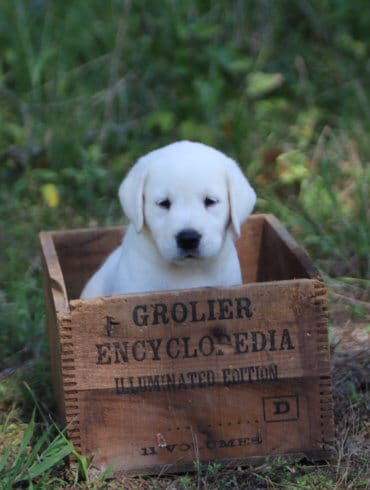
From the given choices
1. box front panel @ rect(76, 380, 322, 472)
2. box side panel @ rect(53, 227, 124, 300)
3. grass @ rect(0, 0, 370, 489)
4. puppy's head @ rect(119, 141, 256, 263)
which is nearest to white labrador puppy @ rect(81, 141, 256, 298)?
puppy's head @ rect(119, 141, 256, 263)

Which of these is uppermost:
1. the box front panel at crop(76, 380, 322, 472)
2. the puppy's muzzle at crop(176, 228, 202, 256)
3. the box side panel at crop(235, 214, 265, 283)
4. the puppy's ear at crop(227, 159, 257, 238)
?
the puppy's ear at crop(227, 159, 257, 238)

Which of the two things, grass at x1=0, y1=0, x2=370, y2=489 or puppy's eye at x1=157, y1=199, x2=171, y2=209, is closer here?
puppy's eye at x1=157, y1=199, x2=171, y2=209

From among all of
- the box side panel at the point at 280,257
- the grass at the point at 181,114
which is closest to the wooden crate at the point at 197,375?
the box side panel at the point at 280,257

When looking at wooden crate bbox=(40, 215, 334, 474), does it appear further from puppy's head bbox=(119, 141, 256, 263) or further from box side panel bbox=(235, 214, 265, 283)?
box side panel bbox=(235, 214, 265, 283)

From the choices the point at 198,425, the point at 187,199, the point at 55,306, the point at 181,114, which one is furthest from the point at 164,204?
the point at 181,114

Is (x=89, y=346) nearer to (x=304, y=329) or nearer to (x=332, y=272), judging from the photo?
(x=304, y=329)

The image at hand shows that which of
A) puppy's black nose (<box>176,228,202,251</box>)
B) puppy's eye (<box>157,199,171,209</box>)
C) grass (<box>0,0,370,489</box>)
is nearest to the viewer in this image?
puppy's black nose (<box>176,228,202,251</box>)

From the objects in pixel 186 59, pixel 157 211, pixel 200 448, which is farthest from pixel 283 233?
pixel 186 59
